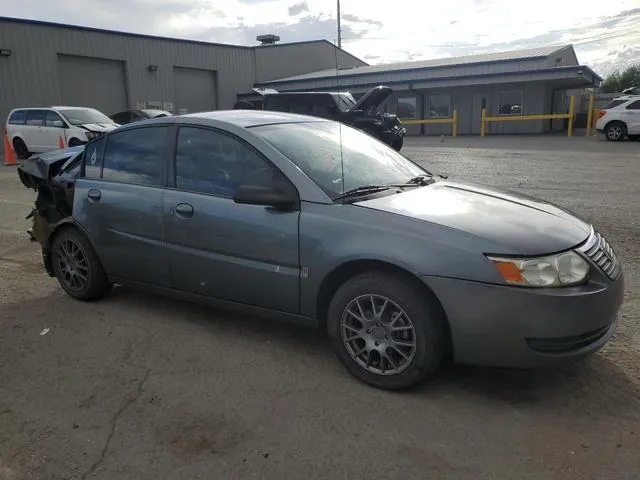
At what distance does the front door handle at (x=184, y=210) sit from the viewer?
154 inches

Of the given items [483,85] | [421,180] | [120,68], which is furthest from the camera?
[120,68]

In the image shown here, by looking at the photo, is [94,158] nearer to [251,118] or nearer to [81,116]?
[251,118]

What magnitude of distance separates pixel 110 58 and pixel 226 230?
2786 cm

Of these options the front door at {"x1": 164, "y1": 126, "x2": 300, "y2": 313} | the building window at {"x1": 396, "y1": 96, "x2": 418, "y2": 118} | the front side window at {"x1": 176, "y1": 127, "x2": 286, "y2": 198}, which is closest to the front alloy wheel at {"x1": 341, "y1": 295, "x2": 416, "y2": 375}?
the front door at {"x1": 164, "y1": 126, "x2": 300, "y2": 313}

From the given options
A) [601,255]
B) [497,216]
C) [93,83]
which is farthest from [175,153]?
[93,83]

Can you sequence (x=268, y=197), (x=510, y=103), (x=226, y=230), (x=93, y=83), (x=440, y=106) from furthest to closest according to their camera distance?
1. (x=440, y=106)
2. (x=510, y=103)
3. (x=93, y=83)
4. (x=226, y=230)
5. (x=268, y=197)

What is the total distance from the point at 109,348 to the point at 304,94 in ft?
41.4

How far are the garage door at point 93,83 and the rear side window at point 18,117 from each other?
830 centimetres

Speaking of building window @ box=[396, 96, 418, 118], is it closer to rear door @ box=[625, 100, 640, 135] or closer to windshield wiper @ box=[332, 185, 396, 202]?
rear door @ box=[625, 100, 640, 135]

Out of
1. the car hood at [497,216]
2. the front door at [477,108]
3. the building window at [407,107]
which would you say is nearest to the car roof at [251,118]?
the car hood at [497,216]

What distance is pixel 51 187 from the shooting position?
5594 millimetres

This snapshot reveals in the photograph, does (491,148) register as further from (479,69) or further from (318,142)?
(318,142)

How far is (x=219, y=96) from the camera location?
33219 millimetres

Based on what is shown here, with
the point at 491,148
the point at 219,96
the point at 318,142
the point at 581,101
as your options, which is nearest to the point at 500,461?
the point at 318,142
